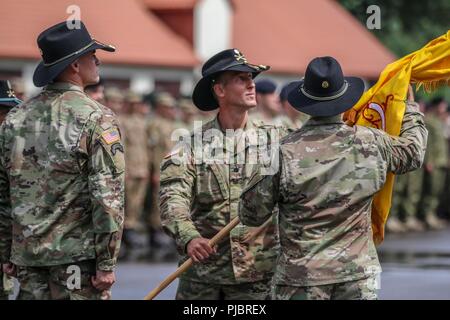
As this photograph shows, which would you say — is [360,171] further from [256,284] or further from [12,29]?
[12,29]

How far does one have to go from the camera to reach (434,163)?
66.2ft

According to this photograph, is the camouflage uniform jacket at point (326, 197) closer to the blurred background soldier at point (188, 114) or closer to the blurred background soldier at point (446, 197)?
the blurred background soldier at point (188, 114)

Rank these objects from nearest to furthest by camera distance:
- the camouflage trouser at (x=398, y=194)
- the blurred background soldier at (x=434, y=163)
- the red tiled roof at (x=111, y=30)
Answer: the camouflage trouser at (x=398, y=194) → the blurred background soldier at (x=434, y=163) → the red tiled roof at (x=111, y=30)

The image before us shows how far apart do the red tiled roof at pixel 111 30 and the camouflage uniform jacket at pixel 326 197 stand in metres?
26.1

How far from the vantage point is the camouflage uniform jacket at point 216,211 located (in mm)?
7137

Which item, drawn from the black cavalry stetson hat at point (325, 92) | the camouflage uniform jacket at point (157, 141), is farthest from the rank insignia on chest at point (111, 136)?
the camouflage uniform jacket at point (157, 141)

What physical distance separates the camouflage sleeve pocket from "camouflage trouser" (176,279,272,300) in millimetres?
1099

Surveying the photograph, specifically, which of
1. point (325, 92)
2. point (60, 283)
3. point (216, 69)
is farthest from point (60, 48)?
point (325, 92)

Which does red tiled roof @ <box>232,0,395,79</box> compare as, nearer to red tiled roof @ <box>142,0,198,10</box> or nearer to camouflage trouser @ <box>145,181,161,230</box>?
red tiled roof @ <box>142,0,198,10</box>

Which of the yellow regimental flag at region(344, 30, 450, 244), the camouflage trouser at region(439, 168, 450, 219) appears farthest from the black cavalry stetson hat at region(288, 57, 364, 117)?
the camouflage trouser at region(439, 168, 450, 219)

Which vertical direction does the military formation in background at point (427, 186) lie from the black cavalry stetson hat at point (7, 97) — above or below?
below

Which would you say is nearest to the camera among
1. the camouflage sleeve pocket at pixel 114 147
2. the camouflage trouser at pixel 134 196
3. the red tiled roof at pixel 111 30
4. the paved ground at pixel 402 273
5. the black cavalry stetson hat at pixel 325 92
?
the black cavalry stetson hat at pixel 325 92

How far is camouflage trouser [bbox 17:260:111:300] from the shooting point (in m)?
6.47

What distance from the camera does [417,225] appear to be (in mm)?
20125
